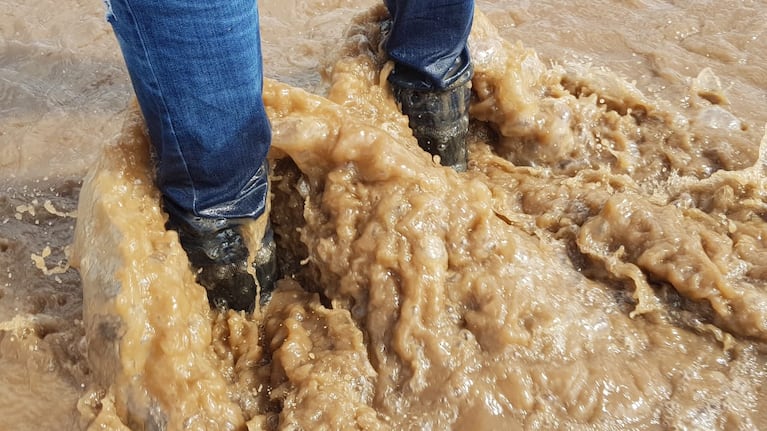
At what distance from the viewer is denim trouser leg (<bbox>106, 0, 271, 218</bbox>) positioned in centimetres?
144

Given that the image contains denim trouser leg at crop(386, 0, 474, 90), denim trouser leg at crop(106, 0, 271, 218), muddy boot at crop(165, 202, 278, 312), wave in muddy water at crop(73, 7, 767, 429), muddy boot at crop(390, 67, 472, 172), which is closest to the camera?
denim trouser leg at crop(106, 0, 271, 218)

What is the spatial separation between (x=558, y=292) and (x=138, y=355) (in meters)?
1.20

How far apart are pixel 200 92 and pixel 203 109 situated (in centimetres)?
5

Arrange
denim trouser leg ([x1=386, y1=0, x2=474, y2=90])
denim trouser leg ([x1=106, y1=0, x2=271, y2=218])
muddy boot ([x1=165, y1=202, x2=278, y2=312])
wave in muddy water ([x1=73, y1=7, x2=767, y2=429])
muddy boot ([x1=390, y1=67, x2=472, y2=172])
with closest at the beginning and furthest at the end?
denim trouser leg ([x1=106, y1=0, x2=271, y2=218])
wave in muddy water ([x1=73, y1=7, x2=767, y2=429])
muddy boot ([x1=165, y1=202, x2=278, y2=312])
denim trouser leg ([x1=386, y1=0, x2=474, y2=90])
muddy boot ([x1=390, y1=67, x2=472, y2=172])

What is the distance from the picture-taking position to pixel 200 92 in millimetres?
1541

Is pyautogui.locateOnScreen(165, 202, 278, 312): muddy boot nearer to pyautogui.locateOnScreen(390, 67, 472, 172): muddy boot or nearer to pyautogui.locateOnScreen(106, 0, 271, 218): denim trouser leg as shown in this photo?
pyautogui.locateOnScreen(106, 0, 271, 218): denim trouser leg

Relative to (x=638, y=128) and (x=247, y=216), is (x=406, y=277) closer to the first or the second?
(x=247, y=216)

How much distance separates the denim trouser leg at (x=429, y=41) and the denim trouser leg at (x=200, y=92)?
2.26ft

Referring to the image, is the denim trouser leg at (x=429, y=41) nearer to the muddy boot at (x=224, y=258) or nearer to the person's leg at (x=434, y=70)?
the person's leg at (x=434, y=70)

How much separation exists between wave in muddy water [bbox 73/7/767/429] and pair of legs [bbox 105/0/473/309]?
0.11 metres

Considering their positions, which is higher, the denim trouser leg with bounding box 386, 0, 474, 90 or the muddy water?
the denim trouser leg with bounding box 386, 0, 474, 90

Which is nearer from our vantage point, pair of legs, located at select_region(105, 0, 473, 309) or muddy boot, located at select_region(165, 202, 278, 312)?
pair of legs, located at select_region(105, 0, 473, 309)

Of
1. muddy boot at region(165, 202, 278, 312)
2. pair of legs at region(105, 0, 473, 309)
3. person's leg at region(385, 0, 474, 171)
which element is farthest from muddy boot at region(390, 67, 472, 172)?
muddy boot at region(165, 202, 278, 312)

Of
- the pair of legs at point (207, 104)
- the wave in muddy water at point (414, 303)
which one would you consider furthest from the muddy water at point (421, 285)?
the pair of legs at point (207, 104)
